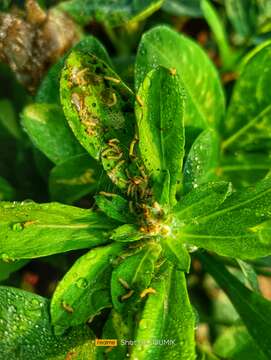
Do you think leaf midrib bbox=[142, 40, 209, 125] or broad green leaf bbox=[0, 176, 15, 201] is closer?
leaf midrib bbox=[142, 40, 209, 125]

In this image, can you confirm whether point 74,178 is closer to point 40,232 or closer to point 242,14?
point 40,232

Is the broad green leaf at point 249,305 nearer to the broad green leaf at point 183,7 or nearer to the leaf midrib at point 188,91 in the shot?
the leaf midrib at point 188,91

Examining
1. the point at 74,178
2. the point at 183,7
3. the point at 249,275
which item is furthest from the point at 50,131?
the point at 183,7

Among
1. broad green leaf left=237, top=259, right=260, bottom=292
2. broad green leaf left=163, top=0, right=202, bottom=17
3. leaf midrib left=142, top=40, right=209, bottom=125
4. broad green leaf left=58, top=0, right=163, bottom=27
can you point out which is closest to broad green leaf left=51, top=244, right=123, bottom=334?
broad green leaf left=237, top=259, right=260, bottom=292

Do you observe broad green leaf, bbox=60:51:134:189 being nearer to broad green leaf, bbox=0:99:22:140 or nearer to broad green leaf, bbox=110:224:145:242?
broad green leaf, bbox=110:224:145:242

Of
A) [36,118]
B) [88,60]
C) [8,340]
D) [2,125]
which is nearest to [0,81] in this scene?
[2,125]

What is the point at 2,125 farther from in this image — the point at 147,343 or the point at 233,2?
the point at 147,343
